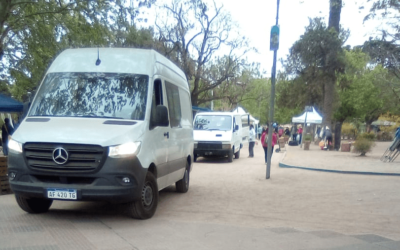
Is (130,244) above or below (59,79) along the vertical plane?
below

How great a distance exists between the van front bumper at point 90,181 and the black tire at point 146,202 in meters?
0.42

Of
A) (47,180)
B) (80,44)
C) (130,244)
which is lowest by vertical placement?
(130,244)

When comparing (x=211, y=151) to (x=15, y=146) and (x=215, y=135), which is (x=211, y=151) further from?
(x=15, y=146)

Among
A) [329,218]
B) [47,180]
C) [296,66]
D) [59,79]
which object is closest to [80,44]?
[59,79]

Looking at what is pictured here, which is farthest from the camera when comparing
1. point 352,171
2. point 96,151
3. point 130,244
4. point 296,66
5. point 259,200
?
point 296,66

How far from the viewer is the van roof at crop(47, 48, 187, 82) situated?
8289 millimetres

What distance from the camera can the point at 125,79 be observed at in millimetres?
8195

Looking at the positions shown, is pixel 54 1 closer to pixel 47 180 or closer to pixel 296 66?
pixel 47 180

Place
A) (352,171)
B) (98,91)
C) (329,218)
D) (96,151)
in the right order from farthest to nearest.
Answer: (352,171), (329,218), (98,91), (96,151)

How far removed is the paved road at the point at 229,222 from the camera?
254 inches

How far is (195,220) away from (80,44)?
9629mm

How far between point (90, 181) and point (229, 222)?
2518mm

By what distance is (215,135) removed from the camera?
20.9 meters

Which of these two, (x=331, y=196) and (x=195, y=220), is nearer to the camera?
(x=195, y=220)
